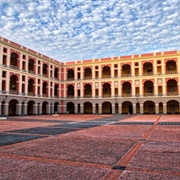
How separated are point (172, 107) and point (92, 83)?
762 inches

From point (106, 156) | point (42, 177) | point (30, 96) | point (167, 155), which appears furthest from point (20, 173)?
point (30, 96)

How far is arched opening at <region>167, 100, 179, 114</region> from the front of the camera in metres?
43.9

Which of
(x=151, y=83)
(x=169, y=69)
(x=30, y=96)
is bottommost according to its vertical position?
(x=30, y=96)

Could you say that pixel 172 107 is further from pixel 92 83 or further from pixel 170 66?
pixel 92 83

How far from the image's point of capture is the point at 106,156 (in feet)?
22.6

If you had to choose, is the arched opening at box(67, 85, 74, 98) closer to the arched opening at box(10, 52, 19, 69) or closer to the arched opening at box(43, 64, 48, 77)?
the arched opening at box(43, 64, 48, 77)

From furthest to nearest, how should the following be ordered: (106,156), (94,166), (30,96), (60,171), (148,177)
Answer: (30,96) → (106,156) → (94,166) → (60,171) → (148,177)

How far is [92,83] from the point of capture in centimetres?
4825

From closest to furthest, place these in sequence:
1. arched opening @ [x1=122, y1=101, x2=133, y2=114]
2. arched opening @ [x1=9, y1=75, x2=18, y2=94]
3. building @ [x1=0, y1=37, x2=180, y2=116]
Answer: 1. arched opening @ [x1=9, y1=75, x2=18, y2=94]
2. building @ [x1=0, y1=37, x2=180, y2=116]
3. arched opening @ [x1=122, y1=101, x2=133, y2=114]

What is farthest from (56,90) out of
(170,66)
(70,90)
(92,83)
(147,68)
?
(170,66)

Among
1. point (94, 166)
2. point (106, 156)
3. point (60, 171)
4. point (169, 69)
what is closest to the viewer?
point (60, 171)

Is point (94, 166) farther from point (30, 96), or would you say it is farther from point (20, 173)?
point (30, 96)

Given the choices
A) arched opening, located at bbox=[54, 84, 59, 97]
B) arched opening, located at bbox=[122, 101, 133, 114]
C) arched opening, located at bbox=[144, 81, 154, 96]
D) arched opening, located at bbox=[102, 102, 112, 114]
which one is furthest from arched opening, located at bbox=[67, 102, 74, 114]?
arched opening, located at bbox=[144, 81, 154, 96]

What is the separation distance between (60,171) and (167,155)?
4.01m
